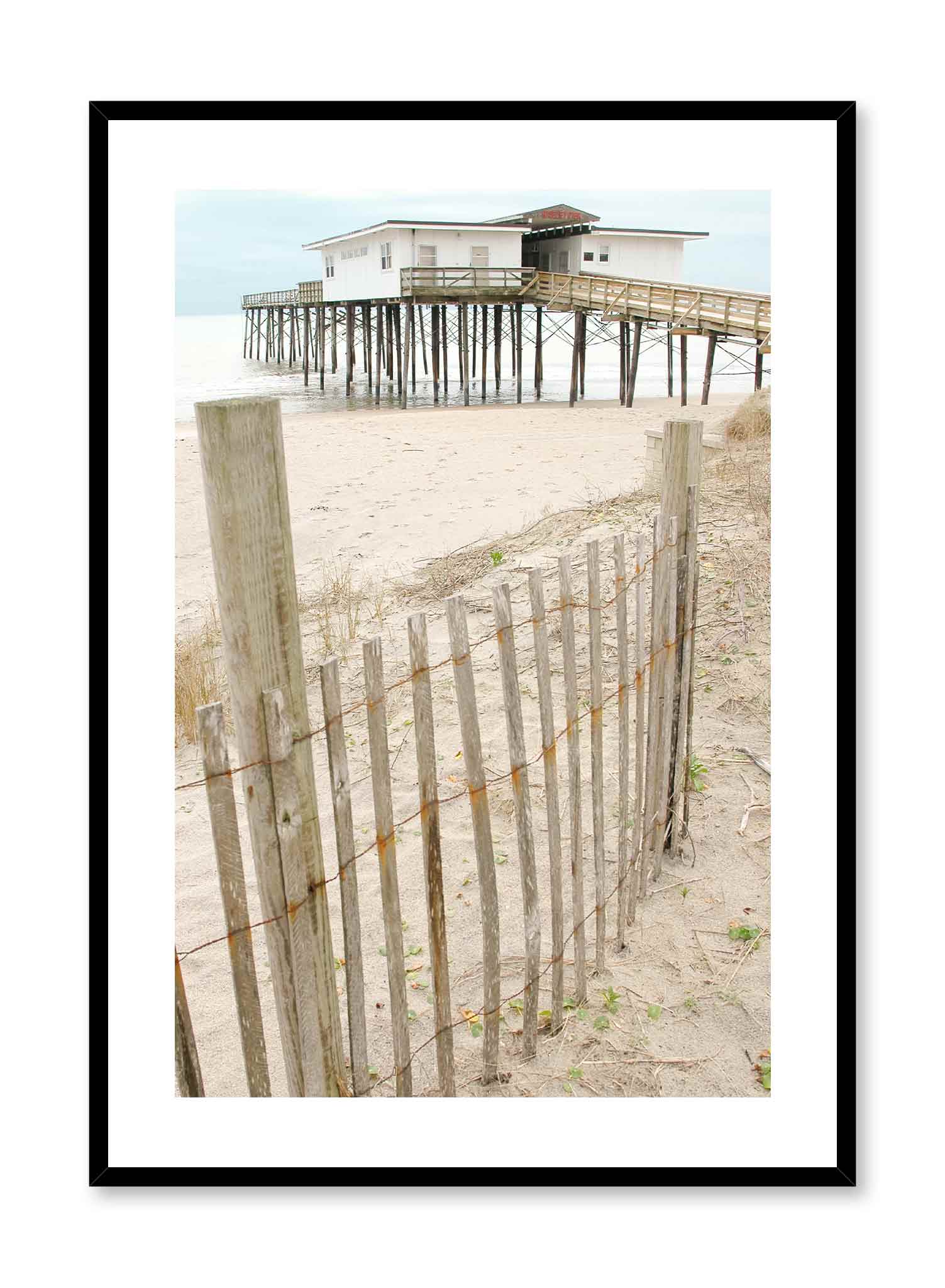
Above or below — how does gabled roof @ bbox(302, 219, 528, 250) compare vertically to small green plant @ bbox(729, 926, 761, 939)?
above

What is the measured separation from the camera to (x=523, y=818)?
269 centimetres

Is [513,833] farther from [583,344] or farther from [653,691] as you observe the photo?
[583,344]

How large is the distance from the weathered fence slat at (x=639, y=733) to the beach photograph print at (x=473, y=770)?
19 mm

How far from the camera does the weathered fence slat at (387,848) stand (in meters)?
2.01

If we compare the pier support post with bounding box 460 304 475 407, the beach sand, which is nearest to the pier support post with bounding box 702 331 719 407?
the pier support post with bounding box 460 304 475 407

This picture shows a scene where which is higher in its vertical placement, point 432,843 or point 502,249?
point 502,249

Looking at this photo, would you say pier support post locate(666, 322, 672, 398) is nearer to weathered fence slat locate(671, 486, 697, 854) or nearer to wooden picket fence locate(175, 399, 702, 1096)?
weathered fence slat locate(671, 486, 697, 854)

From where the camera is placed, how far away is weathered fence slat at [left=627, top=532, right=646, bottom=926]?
3.32 metres

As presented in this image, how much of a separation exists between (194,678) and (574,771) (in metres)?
3.40

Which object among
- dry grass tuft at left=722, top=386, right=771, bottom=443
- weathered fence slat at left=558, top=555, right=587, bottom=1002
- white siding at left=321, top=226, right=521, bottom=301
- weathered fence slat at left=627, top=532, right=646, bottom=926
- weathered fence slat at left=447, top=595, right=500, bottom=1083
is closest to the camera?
weathered fence slat at left=447, top=595, right=500, bottom=1083

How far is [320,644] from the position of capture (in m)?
6.62

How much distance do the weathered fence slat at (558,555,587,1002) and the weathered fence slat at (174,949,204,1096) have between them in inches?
44.9

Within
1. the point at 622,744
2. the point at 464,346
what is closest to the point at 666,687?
the point at 622,744
